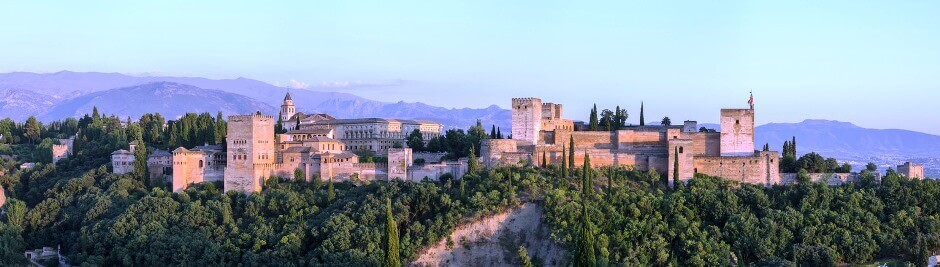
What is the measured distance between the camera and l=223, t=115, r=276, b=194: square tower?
45.4 meters

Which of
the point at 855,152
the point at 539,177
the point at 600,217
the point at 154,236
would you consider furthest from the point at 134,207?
the point at 855,152

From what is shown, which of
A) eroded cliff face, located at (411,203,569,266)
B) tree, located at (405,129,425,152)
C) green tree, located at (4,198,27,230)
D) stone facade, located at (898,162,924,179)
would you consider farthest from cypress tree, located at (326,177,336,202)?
stone facade, located at (898,162,924,179)

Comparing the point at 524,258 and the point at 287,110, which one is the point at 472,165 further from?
the point at 287,110

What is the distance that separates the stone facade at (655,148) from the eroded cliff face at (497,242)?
4132 millimetres

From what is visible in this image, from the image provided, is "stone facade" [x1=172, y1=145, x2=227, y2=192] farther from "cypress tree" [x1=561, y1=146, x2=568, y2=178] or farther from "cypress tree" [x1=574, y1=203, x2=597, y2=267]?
"cypress tree" [x1=574, y1=203, x2=597, y2=267]

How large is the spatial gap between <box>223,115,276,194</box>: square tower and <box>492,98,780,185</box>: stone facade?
10600 millimetres

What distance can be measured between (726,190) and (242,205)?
71.4 feet

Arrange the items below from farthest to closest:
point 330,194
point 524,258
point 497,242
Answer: point 330,194 → point 497,242 → point 524,258

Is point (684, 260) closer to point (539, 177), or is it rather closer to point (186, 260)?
point (539, 177)

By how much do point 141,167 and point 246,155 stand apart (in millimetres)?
6469

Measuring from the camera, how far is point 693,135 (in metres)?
45.1

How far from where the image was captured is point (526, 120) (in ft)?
155

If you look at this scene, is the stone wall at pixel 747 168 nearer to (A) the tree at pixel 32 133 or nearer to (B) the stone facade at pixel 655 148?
(B) the stone facade at pixel 655 148

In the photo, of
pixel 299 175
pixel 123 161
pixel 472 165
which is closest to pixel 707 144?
pixel 472 165
